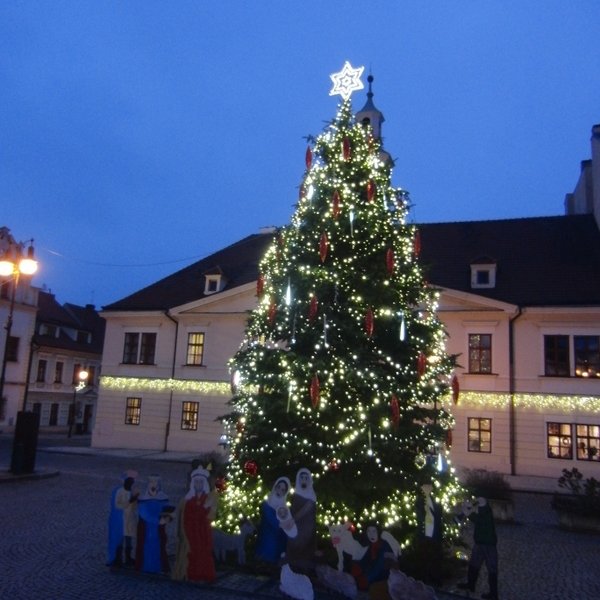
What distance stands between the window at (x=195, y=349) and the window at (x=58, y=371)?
67.2 feet

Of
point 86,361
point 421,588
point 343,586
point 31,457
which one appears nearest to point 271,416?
point 343,586

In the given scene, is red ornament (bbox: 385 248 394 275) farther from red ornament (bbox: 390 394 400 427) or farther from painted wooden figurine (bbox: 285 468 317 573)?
painted wooden figurine (bbox: 285 468 317 573)

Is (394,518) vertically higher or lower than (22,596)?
higher

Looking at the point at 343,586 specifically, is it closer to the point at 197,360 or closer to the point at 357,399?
the point at 357,399

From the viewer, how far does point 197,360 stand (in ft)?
103

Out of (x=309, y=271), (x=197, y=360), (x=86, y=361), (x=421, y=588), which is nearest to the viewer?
(x=421, y=588)

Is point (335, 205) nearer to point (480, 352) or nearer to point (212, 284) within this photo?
point (480, 352)

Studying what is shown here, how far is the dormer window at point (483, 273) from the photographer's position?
2774 cm

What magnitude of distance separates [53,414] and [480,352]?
34.1 metres

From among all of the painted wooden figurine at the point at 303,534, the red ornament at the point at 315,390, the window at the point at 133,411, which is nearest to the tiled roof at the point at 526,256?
the window at the point at 133,411

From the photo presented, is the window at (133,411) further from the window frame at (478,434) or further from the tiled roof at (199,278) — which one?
the window frame at (478,434)

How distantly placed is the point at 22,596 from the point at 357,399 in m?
6.49

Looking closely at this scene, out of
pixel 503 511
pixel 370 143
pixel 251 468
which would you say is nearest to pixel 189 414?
pixel 503 511

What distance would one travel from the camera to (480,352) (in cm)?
2678
